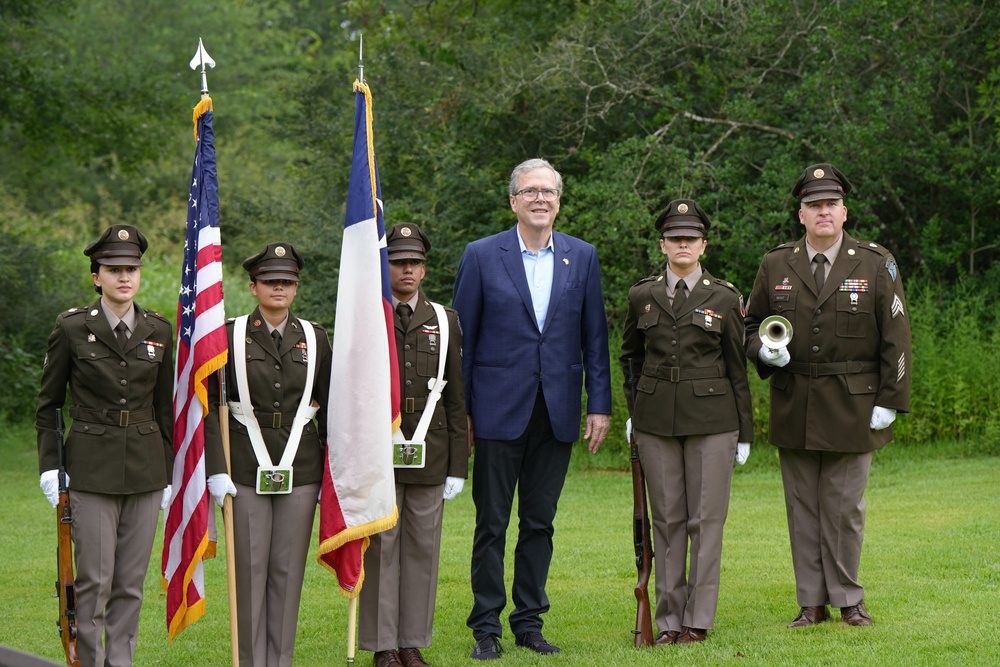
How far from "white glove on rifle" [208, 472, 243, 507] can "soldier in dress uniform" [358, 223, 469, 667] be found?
Answer: 2.49 feet

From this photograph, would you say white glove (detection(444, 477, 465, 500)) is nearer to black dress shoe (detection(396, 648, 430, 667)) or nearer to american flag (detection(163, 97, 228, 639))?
black dress shoe (detection(396, 648, 430, 667))

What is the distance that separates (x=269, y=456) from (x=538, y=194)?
181cm

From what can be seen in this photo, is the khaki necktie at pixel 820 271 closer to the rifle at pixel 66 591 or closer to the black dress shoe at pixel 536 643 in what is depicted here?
the black dress shoe at pixel 536 643

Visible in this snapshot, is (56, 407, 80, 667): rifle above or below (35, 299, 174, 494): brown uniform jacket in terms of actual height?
below

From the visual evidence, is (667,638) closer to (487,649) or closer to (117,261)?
(487,649)

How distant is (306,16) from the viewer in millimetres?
40281

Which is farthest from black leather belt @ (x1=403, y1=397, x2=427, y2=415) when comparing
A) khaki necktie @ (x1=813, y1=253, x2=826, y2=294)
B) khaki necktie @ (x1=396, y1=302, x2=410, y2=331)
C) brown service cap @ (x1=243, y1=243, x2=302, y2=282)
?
khaki necktie @ (x1=813, y1=253, x2=826, y2=294)

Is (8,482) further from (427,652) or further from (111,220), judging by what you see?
(111,220)

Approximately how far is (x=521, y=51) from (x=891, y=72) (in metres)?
4.79

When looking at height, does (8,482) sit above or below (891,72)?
below

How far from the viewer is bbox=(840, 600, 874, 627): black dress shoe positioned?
6.12 metres

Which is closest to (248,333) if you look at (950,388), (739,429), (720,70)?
(739,429)

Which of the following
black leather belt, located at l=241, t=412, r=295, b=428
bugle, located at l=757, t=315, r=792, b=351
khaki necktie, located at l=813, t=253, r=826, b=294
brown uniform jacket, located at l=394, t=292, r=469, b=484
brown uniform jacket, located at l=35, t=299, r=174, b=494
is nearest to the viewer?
brown uniform jacket, located at l=35, t=299, r=174, b=494

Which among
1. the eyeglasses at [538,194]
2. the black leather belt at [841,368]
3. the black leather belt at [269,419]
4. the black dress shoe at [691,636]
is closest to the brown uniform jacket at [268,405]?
the black leather belt at [269,419]
